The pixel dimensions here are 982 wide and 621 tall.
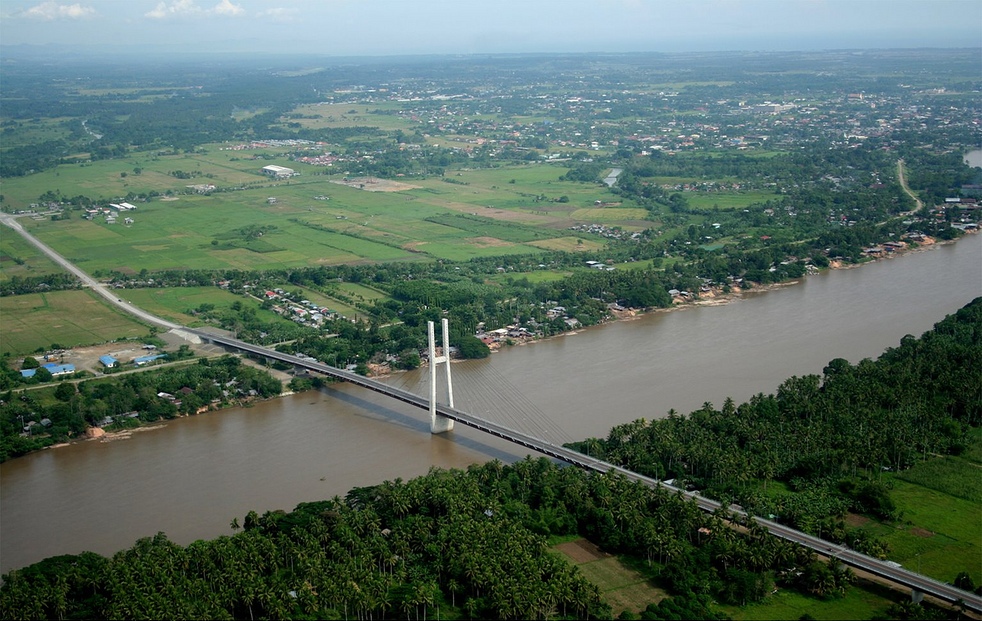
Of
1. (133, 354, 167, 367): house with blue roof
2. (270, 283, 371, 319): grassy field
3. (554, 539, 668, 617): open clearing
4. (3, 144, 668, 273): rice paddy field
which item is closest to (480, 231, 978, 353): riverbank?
(270, 283, 371, 319): grassy field

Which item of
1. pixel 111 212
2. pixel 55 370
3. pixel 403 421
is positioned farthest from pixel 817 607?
pixel 111 212

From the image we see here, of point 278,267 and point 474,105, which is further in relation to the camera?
point 474,105

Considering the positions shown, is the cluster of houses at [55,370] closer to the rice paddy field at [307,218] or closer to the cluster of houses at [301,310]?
the cluster of houses at [301,310]

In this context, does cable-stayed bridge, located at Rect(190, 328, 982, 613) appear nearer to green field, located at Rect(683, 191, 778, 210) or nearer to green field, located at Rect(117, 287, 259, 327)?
green field, located at Rect(117, 287, 259, 327)

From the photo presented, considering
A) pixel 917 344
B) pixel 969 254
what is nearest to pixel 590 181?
pixel 969 254

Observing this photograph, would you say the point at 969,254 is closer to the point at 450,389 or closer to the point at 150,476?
the point at 450,389

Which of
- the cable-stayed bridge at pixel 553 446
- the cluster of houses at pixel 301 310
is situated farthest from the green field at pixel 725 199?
the cable-stayed bridge at pixel 553 446
